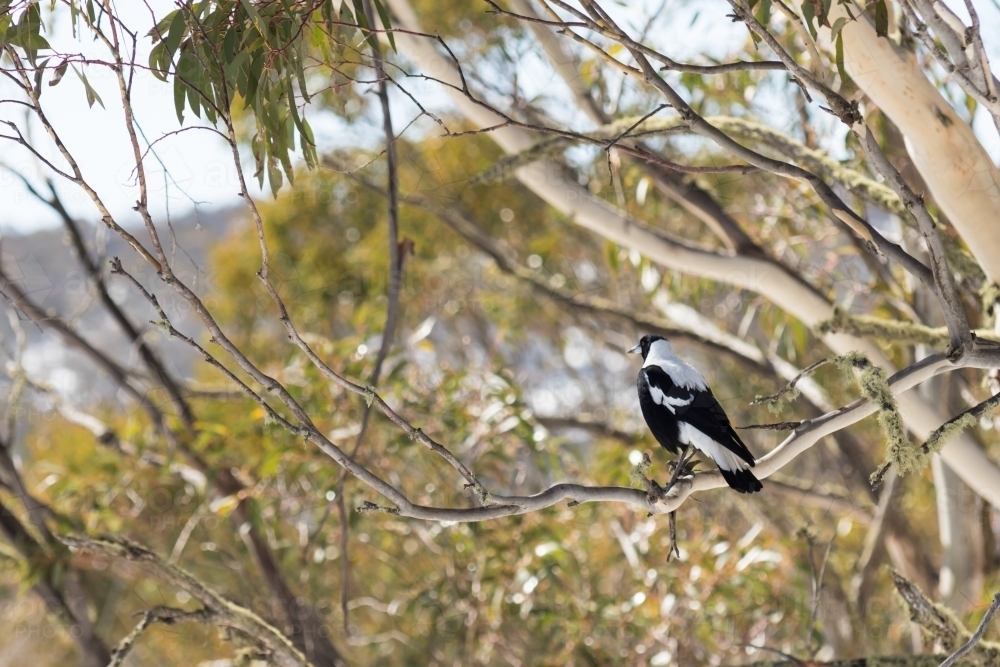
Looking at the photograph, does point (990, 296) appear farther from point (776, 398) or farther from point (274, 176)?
point (274, 176)

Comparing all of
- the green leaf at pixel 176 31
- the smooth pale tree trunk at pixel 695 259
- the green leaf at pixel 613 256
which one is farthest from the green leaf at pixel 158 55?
the green leaf at pixel 613 256

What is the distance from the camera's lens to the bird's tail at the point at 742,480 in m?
1.29

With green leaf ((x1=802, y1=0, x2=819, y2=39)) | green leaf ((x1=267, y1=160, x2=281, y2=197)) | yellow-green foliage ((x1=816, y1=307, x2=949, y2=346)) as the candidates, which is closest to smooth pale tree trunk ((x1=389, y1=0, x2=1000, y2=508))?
yellow-green foliage ((x1=816, y1=307, x2=949, y2=346))

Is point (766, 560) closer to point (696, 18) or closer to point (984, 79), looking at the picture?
point (696, 18)

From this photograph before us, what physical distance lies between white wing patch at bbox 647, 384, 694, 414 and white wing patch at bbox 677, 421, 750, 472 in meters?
0.05

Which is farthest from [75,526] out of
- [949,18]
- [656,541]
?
[949,18]

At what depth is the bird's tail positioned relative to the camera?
4.23ft

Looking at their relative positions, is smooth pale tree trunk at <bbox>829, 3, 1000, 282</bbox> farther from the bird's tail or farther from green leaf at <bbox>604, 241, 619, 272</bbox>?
green leaf at <bbox>604, 241, 619, 272</bbox>

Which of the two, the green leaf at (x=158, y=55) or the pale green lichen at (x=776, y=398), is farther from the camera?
the green leaf at (x=158, y=55)

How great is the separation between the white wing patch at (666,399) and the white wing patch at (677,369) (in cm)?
4

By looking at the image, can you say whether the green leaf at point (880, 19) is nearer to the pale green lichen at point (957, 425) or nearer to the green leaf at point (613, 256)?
the pale green lichen at point (957, 425)

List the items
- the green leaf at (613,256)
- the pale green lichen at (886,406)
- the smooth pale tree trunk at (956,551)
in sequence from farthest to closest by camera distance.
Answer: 1. the green leaf at (613,256)
2. the smooth pale tree trunk at (956,551)
3. the pale green lichen at (886,406)

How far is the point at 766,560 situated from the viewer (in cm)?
280

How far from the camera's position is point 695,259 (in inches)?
89.0
